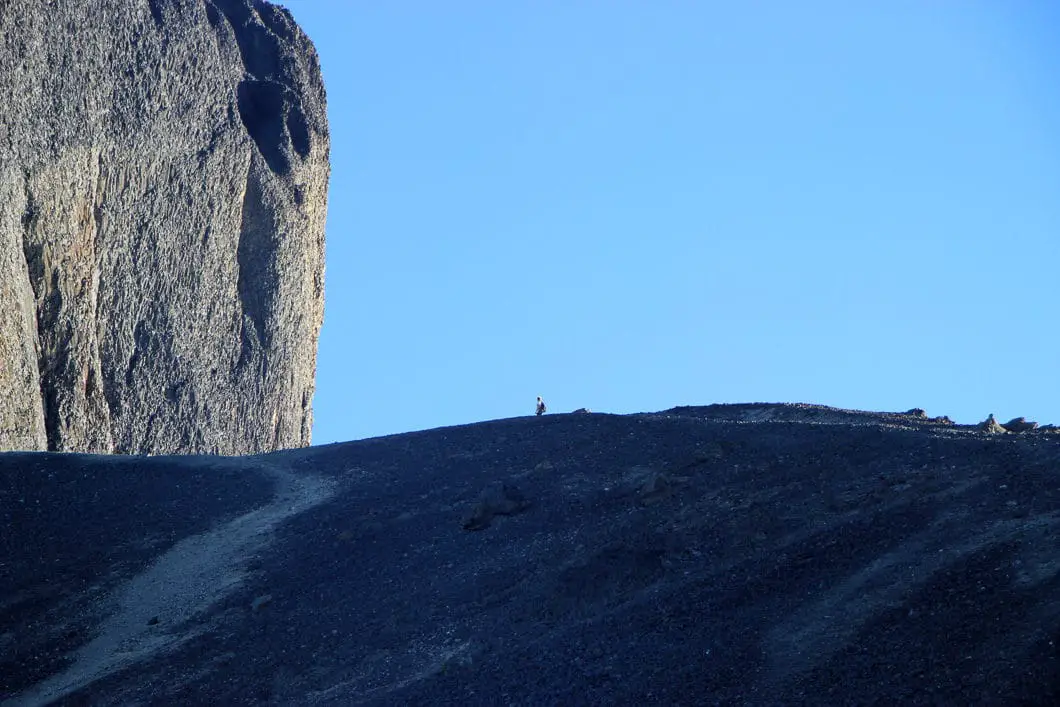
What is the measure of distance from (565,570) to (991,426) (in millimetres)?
9854

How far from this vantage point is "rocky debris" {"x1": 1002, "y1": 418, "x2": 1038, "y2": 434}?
27219mm

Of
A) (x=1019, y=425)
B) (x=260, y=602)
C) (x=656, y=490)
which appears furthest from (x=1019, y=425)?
(x=260, y=602)

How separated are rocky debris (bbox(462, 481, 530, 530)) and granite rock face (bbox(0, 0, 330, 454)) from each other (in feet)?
53.9

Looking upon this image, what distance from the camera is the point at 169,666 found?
20.3 m

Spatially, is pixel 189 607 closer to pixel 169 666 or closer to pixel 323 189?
pixel 169 666

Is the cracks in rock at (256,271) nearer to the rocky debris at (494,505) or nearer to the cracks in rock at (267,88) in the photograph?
the cracks in rock at (267,88)

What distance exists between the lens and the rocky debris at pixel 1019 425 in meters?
27.2

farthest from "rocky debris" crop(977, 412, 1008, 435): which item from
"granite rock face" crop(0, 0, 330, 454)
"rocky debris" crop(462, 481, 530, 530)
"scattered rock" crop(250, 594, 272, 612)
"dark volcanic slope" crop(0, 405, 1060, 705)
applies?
"granite rock face" crop(0, 0, 330, 454)

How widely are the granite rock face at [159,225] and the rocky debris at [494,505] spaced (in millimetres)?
16428

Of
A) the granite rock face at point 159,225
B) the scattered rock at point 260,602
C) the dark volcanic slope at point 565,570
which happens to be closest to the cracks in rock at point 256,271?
the granite rock face at point 159,225

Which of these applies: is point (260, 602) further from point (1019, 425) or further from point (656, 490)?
point (1019, 425)

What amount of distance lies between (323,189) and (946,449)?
126ft

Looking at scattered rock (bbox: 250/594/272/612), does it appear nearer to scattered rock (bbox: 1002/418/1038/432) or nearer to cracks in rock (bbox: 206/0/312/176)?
scattered rock (bbox: 1002/418/1038/432)

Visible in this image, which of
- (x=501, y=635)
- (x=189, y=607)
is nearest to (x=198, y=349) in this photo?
(x=189, y=607)
